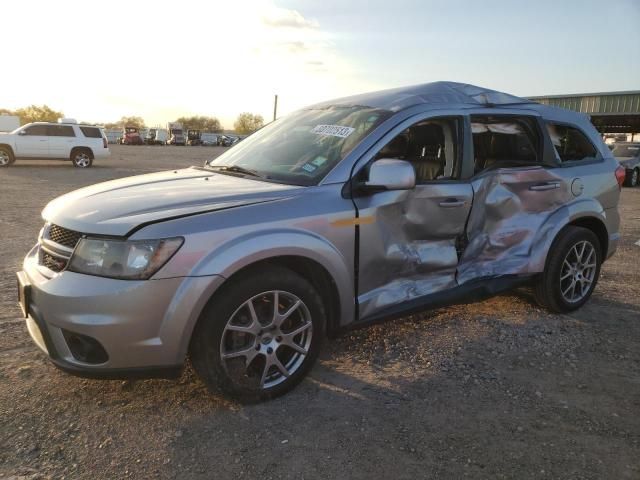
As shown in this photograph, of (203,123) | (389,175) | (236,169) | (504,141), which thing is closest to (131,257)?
(236,169)

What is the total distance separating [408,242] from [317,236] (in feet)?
2.51

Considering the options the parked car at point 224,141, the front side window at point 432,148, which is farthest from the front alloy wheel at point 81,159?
the parked car at point 224,141

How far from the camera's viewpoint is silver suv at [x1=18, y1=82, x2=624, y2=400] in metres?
2.54

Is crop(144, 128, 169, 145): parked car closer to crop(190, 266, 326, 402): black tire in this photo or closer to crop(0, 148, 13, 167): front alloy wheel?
crop(0, 148, 13, 167): front alloy wheel

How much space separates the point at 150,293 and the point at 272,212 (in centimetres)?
77

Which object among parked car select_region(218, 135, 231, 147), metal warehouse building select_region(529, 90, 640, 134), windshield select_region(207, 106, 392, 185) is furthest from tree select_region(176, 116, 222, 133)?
windshield select_region(207, 106, 392, 185)

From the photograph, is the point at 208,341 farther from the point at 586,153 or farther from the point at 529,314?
the point at 586,153

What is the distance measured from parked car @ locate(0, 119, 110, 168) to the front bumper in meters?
19.8

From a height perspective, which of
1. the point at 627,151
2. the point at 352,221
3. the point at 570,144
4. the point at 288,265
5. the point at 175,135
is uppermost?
the point at 175,135

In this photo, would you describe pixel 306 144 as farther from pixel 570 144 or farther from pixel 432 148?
pixel 570 144

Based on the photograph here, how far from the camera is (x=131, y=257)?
2.50 m

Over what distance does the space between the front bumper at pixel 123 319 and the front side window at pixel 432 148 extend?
71.2 inches

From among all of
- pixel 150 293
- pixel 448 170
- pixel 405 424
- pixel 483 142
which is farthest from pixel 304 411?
pixel 483 142

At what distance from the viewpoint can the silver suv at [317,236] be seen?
8.32 feet
